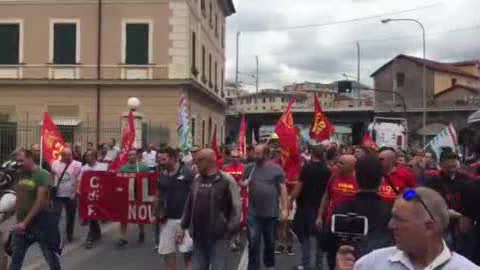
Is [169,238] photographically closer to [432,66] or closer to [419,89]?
[419,89]

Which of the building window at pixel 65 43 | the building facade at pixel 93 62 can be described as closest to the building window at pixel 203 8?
the building facade at pixel 93 62

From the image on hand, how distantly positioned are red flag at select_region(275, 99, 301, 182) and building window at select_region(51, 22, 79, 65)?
22.0 metres

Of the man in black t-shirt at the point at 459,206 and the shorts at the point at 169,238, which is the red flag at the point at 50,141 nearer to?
the shorts at the point at 169,238

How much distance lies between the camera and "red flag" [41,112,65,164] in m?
A: 12.8

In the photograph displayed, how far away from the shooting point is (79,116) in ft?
116

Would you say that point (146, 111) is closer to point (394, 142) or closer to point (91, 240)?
point (394, 142)

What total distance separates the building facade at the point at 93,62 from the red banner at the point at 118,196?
21.0 metres

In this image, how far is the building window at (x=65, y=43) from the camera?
35344 mm

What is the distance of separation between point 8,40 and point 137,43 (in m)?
5.93

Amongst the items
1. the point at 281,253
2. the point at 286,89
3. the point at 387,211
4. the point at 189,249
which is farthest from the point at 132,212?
the point at 286,89

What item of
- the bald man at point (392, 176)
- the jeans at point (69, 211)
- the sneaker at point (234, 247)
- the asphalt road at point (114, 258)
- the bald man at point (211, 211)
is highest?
the bald man at point (392, 176)

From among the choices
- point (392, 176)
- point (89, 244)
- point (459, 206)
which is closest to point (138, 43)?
point (89, 244)

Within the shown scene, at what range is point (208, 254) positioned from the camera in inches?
315

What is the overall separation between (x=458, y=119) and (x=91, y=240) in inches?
2496
